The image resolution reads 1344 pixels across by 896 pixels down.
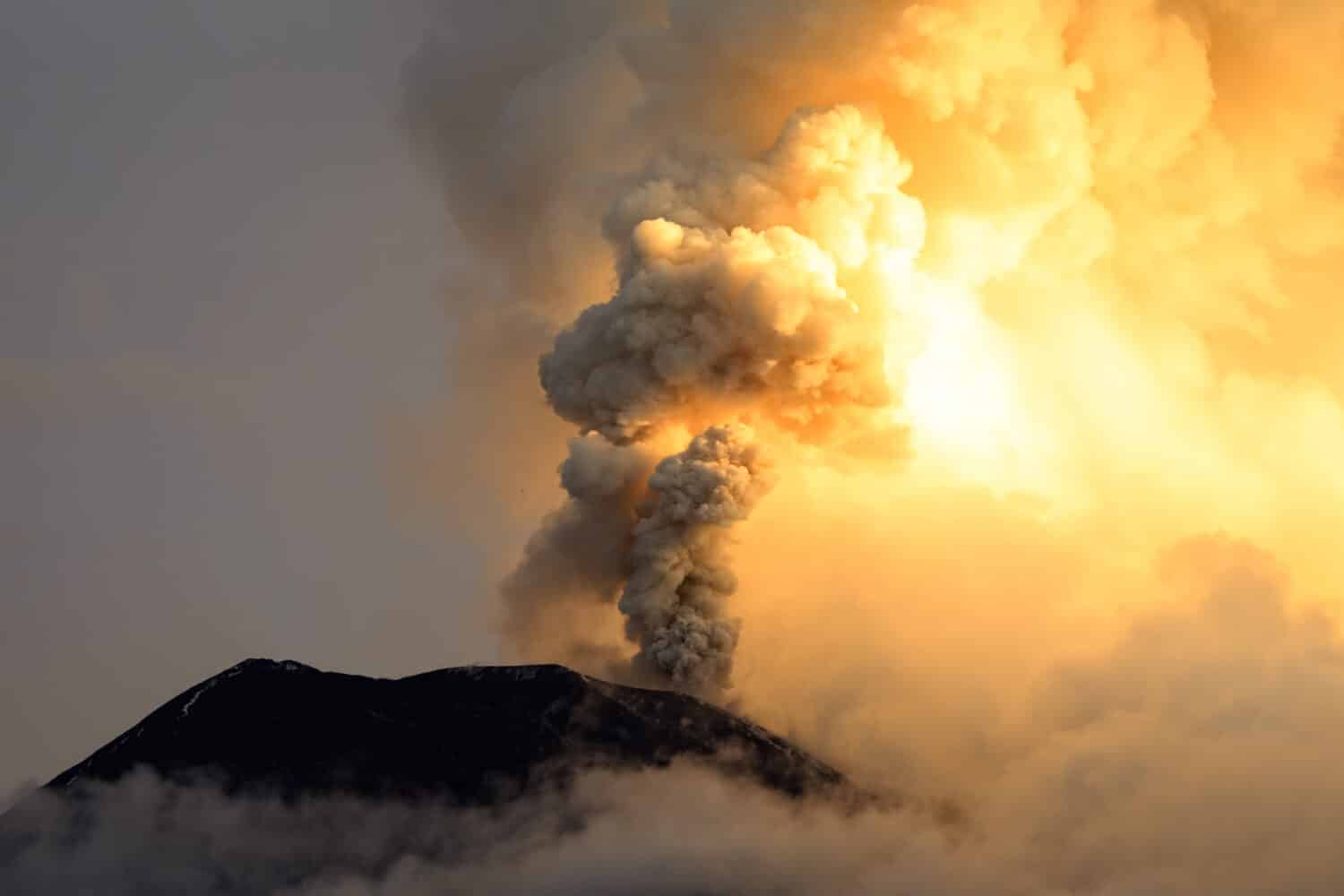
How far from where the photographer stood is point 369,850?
301 ft

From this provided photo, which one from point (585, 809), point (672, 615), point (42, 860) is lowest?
point (42, 860)

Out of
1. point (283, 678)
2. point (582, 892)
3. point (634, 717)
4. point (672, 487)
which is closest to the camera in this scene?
point (672, 487)

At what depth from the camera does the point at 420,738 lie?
96000 millimetres

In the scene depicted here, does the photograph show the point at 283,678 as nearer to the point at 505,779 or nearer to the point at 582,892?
the point at 505,779

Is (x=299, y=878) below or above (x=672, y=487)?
below

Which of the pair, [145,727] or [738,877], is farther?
[145,727]

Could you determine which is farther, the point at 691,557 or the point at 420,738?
the point at 420,738

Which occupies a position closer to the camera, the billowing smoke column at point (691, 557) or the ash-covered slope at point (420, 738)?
the billowing smoke column at point (691, 557)

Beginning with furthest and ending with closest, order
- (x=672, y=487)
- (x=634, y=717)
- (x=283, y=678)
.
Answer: (x=283, y=678) < (x=634, y=717) < (x=672, y=487)

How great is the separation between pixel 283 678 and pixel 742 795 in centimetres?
2432

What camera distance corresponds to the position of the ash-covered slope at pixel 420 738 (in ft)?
300

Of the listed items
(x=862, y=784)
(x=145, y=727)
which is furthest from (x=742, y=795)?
(x=145, y=727)

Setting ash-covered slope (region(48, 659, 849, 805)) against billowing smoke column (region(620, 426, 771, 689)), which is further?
ash-covered slope (region(48, 659, 849, 805))

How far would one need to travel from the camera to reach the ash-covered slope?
91.3 m
